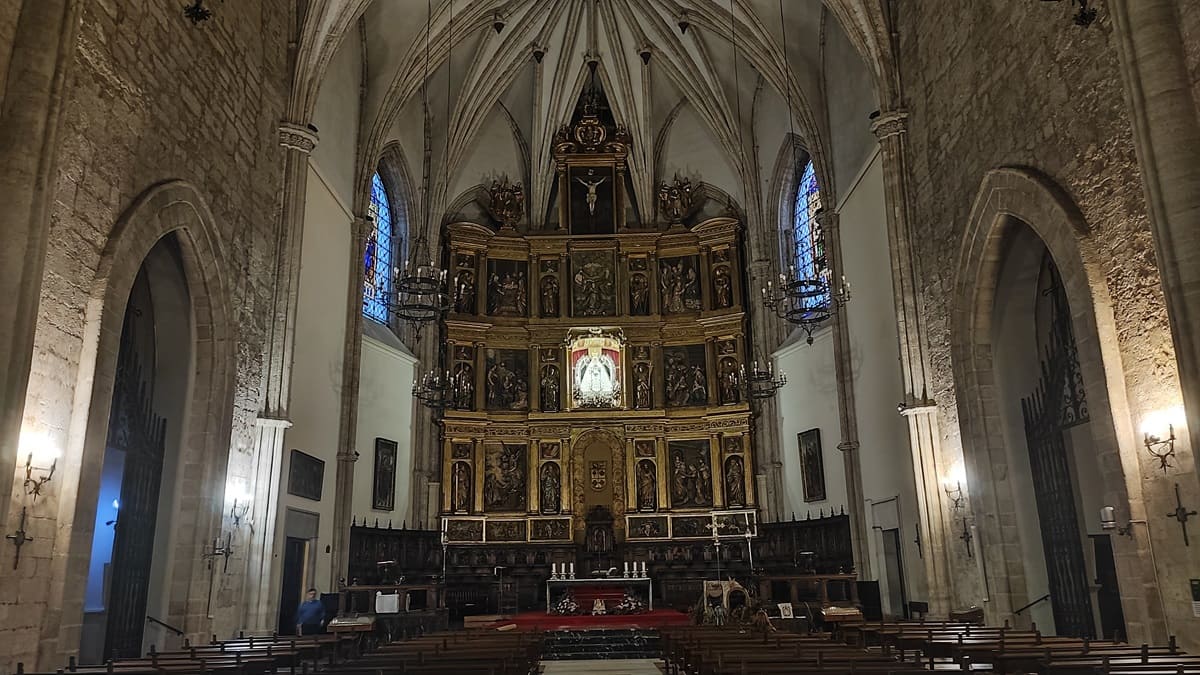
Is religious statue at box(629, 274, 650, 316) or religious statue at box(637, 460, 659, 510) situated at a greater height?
religious statue at box(629, 274, 650, 316)

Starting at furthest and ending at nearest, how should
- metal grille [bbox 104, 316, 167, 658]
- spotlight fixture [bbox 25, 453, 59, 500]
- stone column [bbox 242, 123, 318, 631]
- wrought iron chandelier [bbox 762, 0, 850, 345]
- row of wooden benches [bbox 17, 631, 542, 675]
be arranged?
wrought iron chandelier [bbox 762, 0, 850, 345] < stone column [bbox 242, 123, 318, 631] < metal grille [bbox 104, 316, 167, 658] < spotlight fixture [bbox 25, 453, 59, 500] < row of wooden benches [bbox 17, 631, 542, 675]

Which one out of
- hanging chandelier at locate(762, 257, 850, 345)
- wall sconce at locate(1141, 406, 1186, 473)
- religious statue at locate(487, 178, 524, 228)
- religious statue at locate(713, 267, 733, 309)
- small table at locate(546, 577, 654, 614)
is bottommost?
small table at locate(546, 577, 654, 614)

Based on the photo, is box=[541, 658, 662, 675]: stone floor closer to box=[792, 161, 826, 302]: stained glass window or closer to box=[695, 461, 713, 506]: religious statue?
box=[695, 461, 713, 506]: religious statue

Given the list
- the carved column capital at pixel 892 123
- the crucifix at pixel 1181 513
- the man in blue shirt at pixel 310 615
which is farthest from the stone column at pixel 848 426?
the man in blue shirt at pixel 310 615

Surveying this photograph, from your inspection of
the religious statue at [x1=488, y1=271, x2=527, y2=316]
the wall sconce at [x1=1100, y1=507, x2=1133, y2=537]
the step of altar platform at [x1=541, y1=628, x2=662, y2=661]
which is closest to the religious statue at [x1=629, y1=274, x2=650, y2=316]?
the religious statue at [x1=488, y1=271, x2=527, y2=316]

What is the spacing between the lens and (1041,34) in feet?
37.7

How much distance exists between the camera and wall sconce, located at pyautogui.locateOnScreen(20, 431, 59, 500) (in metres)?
8.88

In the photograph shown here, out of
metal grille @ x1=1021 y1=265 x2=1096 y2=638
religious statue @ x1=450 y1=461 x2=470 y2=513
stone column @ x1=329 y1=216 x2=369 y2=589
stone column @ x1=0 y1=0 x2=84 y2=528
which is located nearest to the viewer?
stone column @ x1=0 y1=0 x2=84 y2=528

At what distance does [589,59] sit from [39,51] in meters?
19.5

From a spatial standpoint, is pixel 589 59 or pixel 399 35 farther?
pixel 589 59

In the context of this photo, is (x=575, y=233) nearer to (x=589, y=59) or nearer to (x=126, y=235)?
(x=589, y=59)

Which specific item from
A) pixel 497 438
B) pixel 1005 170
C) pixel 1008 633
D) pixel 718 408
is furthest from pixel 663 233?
pixel 1008 633

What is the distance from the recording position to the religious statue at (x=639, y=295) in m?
26.6

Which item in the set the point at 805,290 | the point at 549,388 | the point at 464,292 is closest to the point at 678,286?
the point at 805,290
